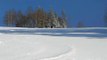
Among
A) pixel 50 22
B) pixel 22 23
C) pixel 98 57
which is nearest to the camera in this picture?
pixel 98 57

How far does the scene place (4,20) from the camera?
2687 inches

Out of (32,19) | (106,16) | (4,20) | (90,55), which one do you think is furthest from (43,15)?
(90,55)

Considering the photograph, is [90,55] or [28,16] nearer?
[90,55]

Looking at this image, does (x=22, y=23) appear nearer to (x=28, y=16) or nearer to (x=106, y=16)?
(x=28, y=16)

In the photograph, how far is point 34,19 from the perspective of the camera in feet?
216

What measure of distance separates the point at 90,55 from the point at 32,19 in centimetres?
5955

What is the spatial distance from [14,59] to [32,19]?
60435mm

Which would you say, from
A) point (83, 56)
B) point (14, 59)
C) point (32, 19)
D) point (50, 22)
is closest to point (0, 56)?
point (14, 59)

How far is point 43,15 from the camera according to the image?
66125 mm

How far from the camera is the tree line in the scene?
2502 inches

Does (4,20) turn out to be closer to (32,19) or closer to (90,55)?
(32,19)

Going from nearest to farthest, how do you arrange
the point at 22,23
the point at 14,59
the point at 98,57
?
the point at 14,59, the point at 98,57, the point at 22,23

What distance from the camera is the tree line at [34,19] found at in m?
63.6

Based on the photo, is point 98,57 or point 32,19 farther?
point 32,19
